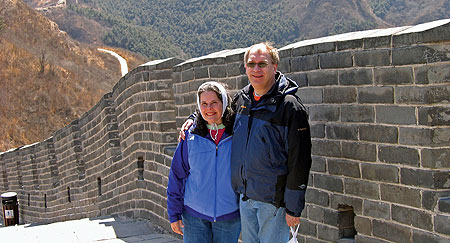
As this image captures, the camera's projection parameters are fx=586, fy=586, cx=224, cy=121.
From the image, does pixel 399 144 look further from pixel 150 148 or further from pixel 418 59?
pixel 150 148

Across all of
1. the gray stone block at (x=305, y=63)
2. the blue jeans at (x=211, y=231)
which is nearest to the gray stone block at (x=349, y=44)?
the gray stone block at (x=305, y=63)

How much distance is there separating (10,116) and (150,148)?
2318 centimetres

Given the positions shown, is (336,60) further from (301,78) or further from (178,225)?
(178,225)

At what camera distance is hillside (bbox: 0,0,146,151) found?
2945 centimetres

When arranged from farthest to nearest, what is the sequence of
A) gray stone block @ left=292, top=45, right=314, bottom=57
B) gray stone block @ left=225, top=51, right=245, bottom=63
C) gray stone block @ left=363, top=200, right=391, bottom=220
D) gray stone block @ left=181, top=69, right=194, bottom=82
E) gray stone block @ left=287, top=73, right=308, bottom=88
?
gray stone block @ left=181, top=69, right=194, bottom=82, gray stone block @ left=225, top=51, right=245, bottom=63, gray stone block @ left=287, top=73, right=308, bottom=88, gray stone block @ left=292, top=45, right=314, bottom=57, gray stone block @ left=363, top=200, right=391, bottom=220

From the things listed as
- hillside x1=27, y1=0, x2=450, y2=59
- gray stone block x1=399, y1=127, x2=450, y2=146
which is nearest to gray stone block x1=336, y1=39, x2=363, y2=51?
gray stone block x1=399, y1=127, x2=450, y2=146

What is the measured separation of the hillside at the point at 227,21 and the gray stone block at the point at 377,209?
2252 inches

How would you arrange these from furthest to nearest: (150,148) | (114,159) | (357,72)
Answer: (114,159), (150,148), (357,72)

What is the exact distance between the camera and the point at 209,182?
4.00 metres

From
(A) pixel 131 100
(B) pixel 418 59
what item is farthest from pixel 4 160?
(B) pixel 418 59

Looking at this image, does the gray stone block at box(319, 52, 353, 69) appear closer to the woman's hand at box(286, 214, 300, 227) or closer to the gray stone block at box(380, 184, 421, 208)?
the gray stone block at box(380, 184, 421, 208)

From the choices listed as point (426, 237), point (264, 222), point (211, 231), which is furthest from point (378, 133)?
point (211, 231)

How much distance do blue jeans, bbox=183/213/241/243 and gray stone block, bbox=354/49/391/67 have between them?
149 cm

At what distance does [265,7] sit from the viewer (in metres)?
74.0
